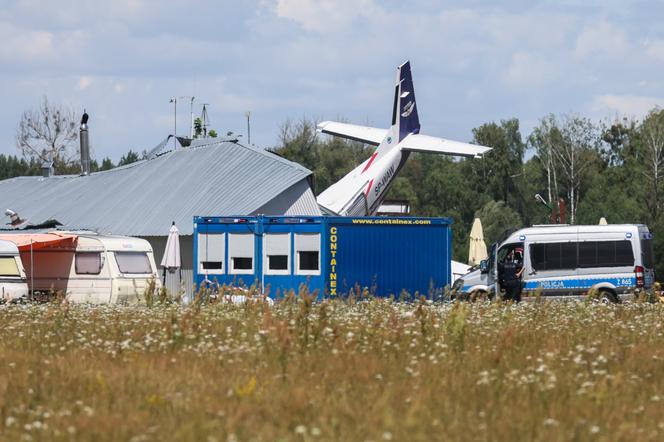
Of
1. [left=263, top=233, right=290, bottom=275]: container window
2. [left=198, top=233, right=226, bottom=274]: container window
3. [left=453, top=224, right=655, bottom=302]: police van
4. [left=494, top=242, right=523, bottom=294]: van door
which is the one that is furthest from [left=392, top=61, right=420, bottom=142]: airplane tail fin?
[left=263, top=233, right=290, bottom=275]: container window

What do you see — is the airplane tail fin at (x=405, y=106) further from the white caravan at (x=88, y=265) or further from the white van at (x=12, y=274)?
the white van at (x=12, y=274)

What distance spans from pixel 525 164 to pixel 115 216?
5714 centimetres

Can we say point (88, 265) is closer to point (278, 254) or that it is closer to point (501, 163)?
point (278, 254)

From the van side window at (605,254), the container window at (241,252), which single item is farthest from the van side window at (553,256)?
the container window at (241,252)

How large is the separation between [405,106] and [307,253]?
27958mm

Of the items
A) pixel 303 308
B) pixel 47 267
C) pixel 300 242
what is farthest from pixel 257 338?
pixel 47 267

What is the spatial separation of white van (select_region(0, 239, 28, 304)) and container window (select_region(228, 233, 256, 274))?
5.53 m

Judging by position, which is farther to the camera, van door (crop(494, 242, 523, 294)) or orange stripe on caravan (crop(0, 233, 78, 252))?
van door (crop(494, 242, 523, 294))

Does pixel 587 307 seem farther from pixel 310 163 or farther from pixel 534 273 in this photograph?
pixel 310 163

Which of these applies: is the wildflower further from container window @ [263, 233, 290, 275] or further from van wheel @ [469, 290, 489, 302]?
container window @ [263, 233, 290, 275]

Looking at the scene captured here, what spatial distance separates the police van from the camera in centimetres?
2977

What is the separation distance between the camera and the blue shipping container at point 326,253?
1125 inches

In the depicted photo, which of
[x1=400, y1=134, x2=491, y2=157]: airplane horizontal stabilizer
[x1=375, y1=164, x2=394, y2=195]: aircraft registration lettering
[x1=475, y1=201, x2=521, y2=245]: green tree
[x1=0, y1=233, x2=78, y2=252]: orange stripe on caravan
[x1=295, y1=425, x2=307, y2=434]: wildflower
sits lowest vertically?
[x1=295, y1=425, x2=307, y2=434]: wildflower

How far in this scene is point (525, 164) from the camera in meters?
99.6
